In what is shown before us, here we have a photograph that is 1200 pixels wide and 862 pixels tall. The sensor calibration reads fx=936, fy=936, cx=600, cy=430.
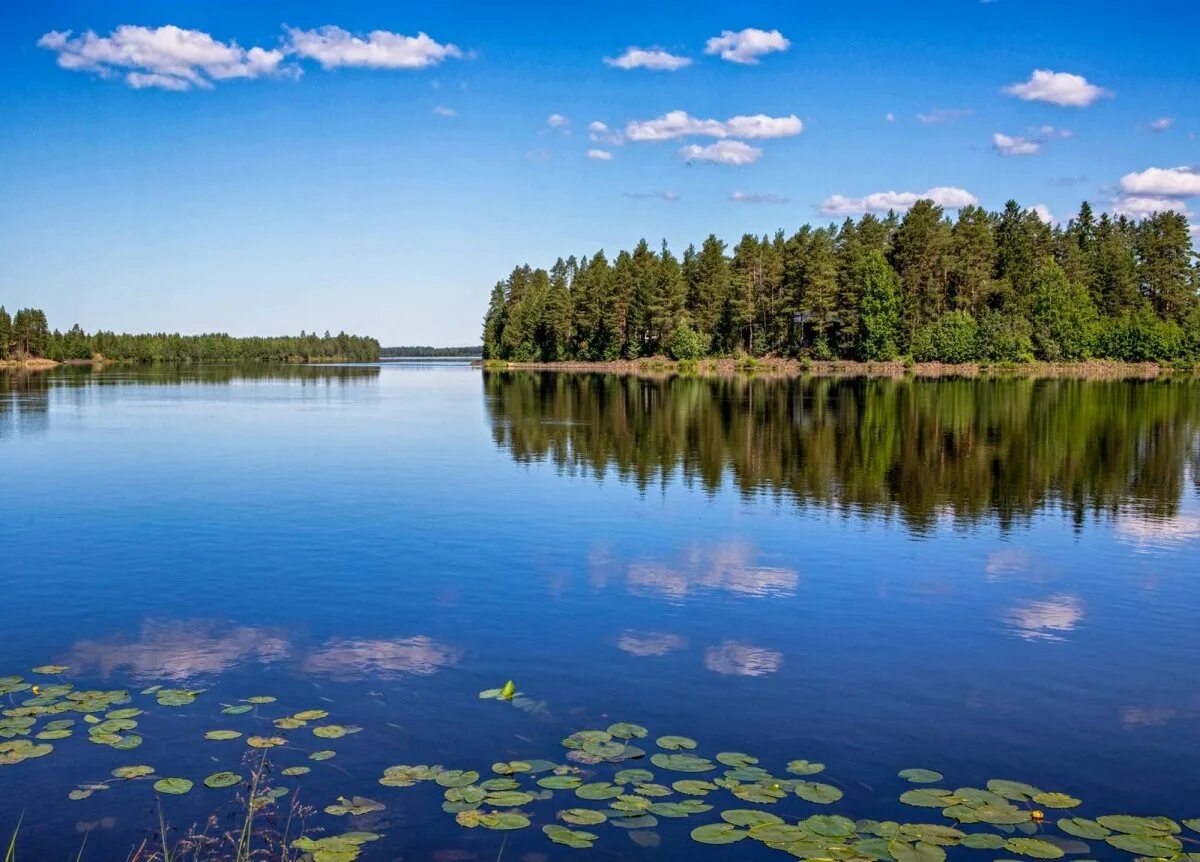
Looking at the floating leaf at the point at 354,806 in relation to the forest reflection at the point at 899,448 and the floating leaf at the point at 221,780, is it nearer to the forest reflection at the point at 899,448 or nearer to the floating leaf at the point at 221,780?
the floating leaf at the point at 221,780

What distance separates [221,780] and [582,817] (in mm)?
4267

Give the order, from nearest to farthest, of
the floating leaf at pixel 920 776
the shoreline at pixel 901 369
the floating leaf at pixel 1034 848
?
1. the floating leaf at pixel 1034 848
2. the floating leaf at pixel 920 776
3. the shoreline at pixel 901 369

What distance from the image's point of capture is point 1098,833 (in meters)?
9.68

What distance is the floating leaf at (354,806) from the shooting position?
10180mm

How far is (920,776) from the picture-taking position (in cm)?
1102

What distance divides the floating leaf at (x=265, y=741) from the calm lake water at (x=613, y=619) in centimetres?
22

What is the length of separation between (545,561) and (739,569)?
4.51 meters

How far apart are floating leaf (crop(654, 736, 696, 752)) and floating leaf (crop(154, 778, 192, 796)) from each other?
5.56m

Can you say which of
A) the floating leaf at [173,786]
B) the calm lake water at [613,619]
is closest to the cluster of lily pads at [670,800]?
the floating leaf at [173,786]

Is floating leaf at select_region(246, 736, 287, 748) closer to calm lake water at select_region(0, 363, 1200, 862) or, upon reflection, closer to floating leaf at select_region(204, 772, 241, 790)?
calm lake water at select_region(0, 363, 1200, 862)

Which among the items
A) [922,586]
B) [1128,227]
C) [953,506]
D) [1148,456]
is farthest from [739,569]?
[1128,227]

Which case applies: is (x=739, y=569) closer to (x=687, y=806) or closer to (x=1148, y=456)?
(x=687, y=806)

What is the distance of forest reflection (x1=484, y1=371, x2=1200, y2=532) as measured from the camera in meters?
30.7

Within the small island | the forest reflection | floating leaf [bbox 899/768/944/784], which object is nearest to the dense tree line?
the small island
